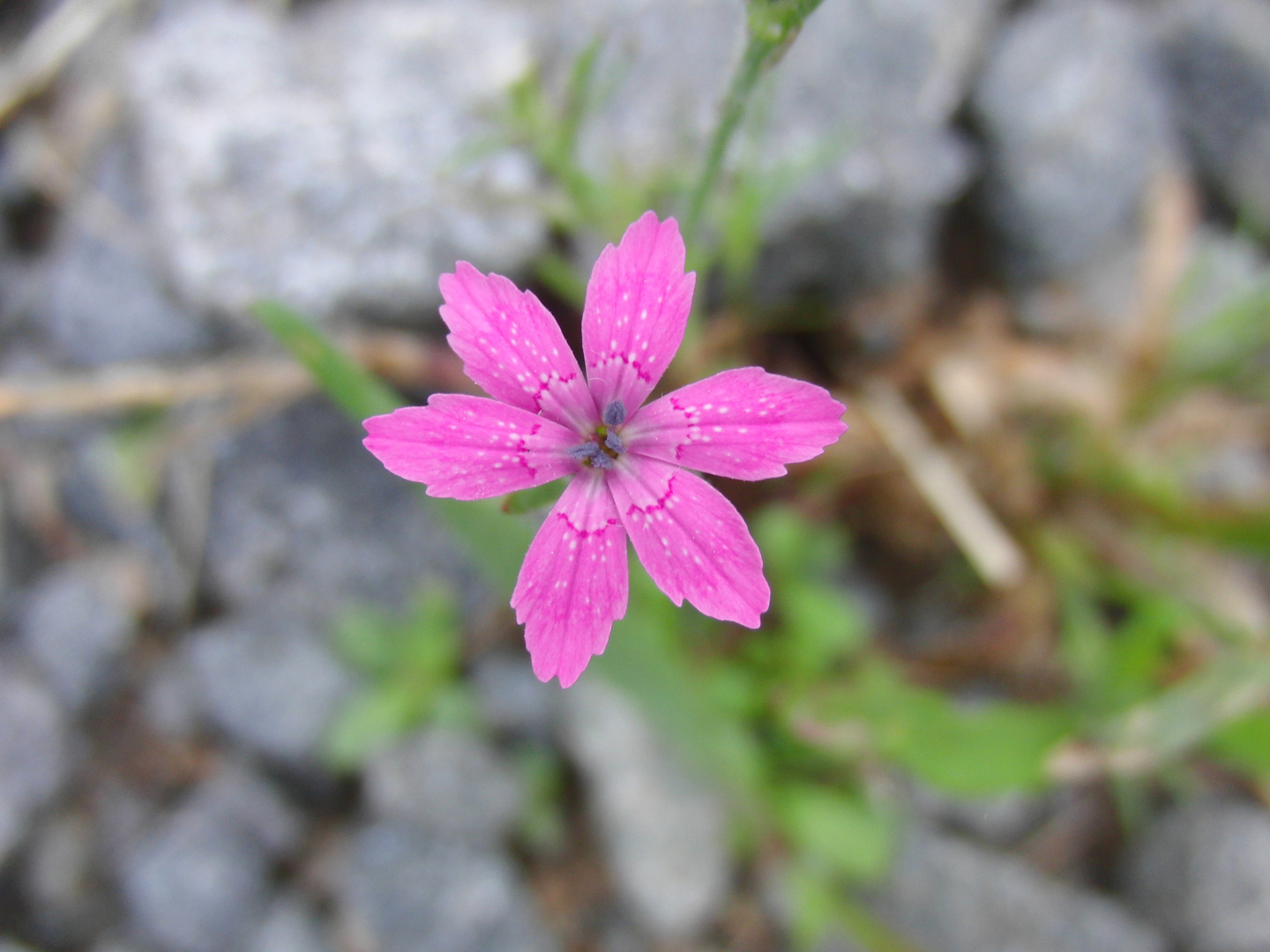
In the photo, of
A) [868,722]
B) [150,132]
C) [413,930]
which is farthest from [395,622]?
[150,132]

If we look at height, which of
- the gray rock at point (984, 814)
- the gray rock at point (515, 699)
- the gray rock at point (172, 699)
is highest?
the gray rock at point (172, 699)

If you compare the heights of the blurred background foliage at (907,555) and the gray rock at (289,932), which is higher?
the blurred background foliage at (907,555)

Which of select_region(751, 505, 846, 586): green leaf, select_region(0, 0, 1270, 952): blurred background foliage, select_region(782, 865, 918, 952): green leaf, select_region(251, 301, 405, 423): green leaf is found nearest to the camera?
select_region(251, 301, 405, 423): green leaf

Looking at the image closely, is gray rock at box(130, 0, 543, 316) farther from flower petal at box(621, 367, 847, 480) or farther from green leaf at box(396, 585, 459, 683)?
flower petal at box(621, 367, 847, 480)

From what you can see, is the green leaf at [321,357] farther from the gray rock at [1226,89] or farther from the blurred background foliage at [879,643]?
the gray rock at [1226,89]

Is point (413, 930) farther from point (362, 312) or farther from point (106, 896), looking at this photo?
point (362, 312)

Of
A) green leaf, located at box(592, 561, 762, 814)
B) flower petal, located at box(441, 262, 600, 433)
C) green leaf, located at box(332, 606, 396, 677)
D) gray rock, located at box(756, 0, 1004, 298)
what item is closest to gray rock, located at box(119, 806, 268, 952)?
green leaf, located at box(332, 606, 396, 677)

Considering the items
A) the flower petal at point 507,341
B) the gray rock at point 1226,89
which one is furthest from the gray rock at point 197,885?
the gray rock at point 1226,89
